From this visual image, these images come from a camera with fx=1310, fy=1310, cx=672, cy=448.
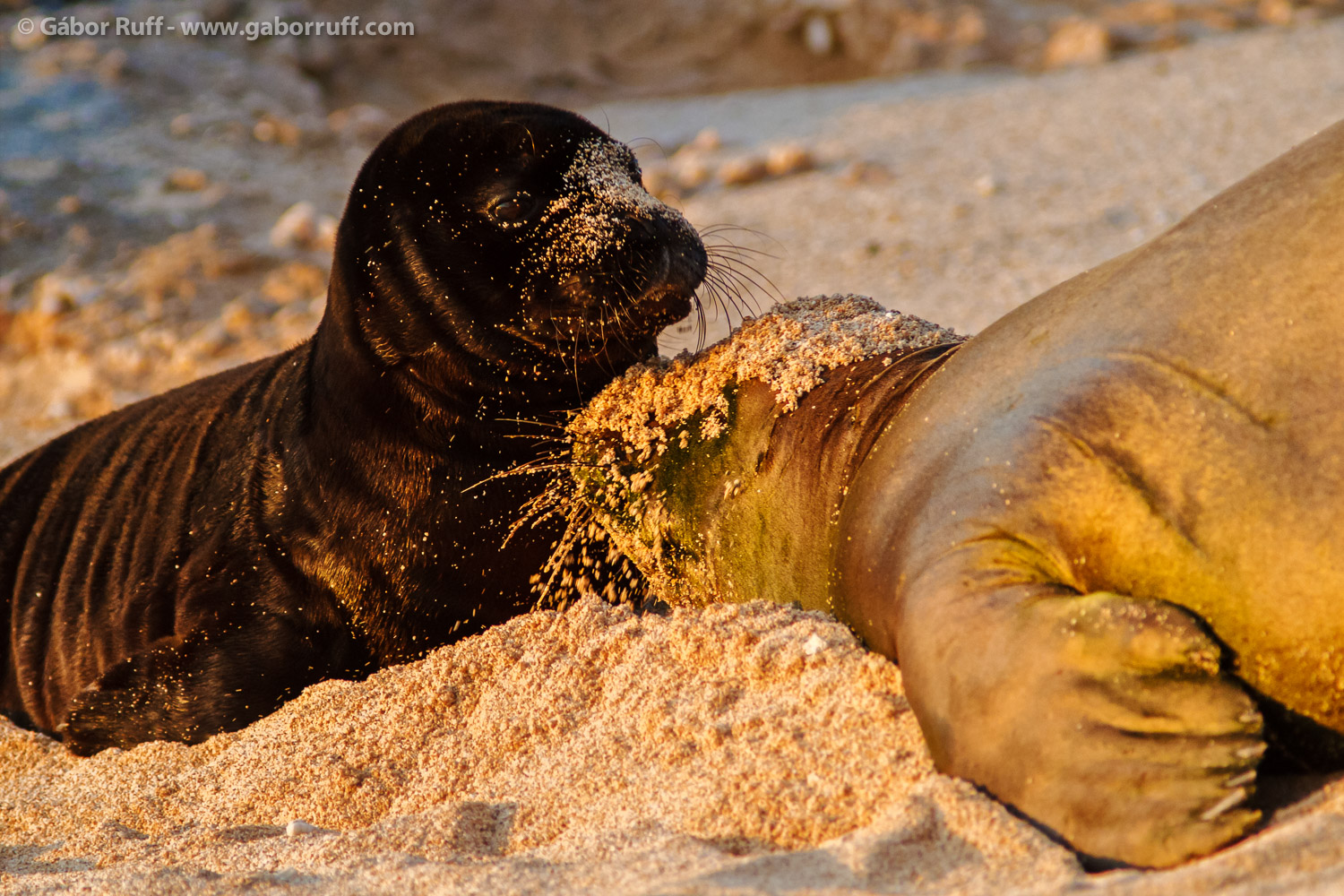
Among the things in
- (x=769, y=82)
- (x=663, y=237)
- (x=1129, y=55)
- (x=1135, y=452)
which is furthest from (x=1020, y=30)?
(x=1135, y=452)

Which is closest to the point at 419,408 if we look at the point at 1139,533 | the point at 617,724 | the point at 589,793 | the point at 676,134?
the point at 617,724

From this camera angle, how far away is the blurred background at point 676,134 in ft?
21.0

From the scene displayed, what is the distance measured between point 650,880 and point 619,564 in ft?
3.99

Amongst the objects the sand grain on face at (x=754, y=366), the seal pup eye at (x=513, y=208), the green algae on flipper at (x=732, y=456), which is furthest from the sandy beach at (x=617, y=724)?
the seal pup eye at (x=513, y=208)

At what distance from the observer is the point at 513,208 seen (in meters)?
2.99

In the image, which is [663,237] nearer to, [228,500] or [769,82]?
[228,500]

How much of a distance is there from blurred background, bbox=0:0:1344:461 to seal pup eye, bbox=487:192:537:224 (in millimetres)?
1367

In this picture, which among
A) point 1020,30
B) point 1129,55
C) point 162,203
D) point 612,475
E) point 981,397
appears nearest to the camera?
point 981,397

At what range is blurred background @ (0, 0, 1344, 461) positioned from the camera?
641cm

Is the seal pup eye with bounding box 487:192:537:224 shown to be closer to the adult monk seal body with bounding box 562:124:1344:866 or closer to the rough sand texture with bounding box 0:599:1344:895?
the rough sand texture with bounding box 0:599:1344:895

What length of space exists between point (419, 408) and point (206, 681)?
2.77 feet

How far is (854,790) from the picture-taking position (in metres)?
2.04

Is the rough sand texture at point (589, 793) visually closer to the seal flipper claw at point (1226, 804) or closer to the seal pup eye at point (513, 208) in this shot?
the seal flipper claw at point (1226, 804)

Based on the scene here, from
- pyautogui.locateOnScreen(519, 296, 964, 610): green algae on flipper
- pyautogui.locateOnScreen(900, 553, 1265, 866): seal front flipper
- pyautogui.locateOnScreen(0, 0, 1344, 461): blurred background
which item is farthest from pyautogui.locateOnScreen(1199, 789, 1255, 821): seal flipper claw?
pyautogui.locateOnScreen(0, 0, 1344, 461): blurred background
